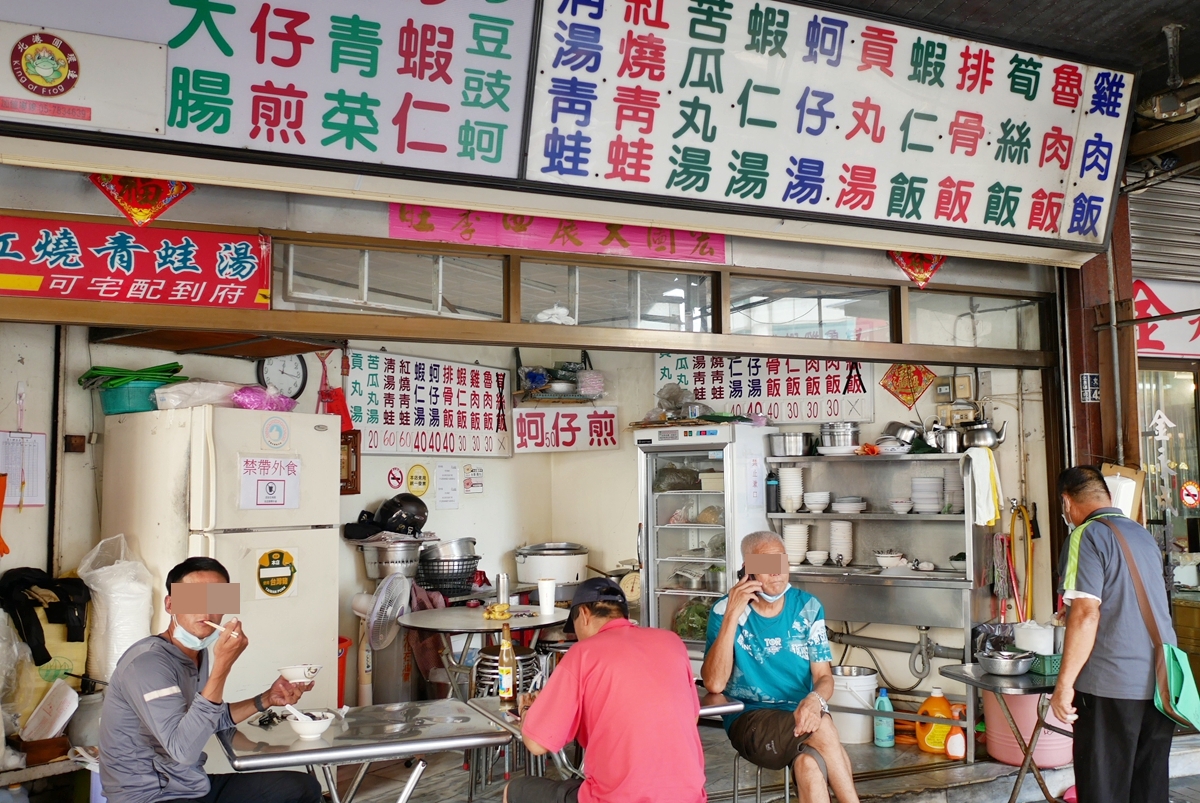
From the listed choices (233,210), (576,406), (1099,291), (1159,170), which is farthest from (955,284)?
(233,210)

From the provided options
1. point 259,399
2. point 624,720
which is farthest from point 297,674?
point 259,399

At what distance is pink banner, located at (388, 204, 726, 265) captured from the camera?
4441 mm

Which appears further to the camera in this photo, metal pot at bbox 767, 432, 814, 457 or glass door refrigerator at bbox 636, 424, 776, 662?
metal pot at bbox 767, 432, 814, 457

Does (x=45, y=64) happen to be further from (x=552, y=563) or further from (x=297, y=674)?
(x=552, y=563)

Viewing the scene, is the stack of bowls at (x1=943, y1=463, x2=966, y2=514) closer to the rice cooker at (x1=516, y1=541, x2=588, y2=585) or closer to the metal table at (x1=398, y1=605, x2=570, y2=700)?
the metal table at (x1=398, y1=605, x2=570, y2=700)

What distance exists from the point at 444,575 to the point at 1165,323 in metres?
5.16

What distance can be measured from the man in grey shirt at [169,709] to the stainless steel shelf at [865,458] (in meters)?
4.52

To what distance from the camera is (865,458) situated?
21.4 ft

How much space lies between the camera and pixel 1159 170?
19.1ft

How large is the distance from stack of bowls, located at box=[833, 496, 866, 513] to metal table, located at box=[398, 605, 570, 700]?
7.13 ft

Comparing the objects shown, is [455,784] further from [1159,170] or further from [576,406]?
[1159,170]

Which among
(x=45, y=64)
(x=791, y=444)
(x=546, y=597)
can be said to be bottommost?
(x=546, y=597)

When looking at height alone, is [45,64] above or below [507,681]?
above

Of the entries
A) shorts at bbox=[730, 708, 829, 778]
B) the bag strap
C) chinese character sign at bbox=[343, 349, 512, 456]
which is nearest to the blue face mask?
shorts at bbox=[730, 708, 829, 778]
